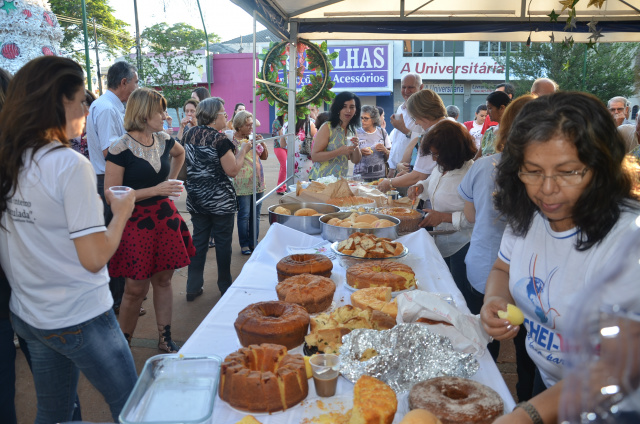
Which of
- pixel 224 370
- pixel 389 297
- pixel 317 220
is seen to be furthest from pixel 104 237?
pixel 317 220


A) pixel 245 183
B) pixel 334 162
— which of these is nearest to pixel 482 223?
pixel 334 162

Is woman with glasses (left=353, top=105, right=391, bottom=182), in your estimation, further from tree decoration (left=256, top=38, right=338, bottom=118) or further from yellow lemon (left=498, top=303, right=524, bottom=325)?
yellow lemon (left=498, top=303, right=524, bottom=325)

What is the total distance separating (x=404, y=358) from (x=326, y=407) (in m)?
0.29

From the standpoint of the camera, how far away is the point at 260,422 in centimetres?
123

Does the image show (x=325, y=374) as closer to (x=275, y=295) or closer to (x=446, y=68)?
(x=275, y=295)

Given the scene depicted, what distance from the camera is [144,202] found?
2912 mm

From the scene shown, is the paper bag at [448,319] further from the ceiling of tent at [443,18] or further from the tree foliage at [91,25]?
the tree foliage at [91,25]

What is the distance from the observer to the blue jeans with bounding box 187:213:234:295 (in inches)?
163

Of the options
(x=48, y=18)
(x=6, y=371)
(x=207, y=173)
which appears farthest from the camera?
(x=48, y=18)

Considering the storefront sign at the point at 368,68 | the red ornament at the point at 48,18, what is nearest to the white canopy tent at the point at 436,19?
the red ornament at the point at 48,18

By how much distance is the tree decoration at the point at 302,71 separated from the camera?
5.37 meters

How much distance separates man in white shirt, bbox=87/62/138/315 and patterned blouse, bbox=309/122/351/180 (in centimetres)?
204

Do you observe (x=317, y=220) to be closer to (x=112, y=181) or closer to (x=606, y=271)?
(x=112, y=181)

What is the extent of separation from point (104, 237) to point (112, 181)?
53.2 inches
